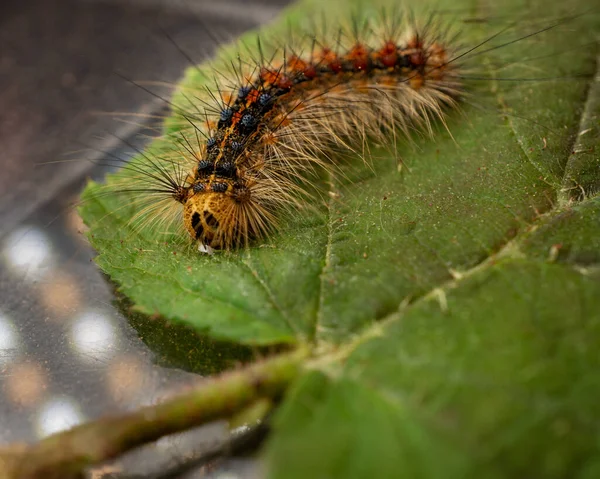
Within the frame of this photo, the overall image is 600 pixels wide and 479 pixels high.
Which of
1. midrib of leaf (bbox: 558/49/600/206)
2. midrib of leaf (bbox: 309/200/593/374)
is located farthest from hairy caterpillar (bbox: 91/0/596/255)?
midrib of leaf (bbox: 309/200/593/374)

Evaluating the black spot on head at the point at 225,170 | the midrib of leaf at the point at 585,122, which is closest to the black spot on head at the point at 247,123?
the black spot on head at the point at 225,170

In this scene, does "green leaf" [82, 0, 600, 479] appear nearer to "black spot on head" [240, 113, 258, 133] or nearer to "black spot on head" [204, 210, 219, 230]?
A: "black spot on head" [204, 210, 219, 230]

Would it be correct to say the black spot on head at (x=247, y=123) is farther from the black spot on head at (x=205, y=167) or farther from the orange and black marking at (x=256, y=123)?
the black spot on head at (x=205, y=167)

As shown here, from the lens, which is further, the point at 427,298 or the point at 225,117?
the point at 225,117

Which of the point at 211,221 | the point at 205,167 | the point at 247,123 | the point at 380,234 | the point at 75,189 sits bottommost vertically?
Answer: the point at 380,234

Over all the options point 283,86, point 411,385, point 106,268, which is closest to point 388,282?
point 411,385

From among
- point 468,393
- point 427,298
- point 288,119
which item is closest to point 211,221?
point 288,119

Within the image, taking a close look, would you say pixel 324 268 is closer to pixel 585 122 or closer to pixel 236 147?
pixel 236 147
